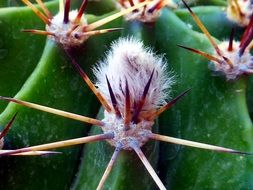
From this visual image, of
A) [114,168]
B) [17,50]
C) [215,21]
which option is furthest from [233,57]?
[17,50]

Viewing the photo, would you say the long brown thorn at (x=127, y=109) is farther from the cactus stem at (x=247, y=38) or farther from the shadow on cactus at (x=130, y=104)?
the cactus stem at (x=247, y=38)

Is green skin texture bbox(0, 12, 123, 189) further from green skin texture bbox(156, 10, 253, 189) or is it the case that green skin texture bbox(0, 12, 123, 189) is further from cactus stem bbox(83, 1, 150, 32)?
green skin texture bbox(156, 10, 253, 189)

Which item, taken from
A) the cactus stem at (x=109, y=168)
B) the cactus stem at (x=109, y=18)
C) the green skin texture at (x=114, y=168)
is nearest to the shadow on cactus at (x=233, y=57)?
the cactus stem at (x=109, y=18)

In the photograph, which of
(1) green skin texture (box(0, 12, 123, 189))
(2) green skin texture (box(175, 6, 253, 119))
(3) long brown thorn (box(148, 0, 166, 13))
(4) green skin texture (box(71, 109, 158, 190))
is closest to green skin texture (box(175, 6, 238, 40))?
(2) green skin texture (box(175, 6, 253, 119))

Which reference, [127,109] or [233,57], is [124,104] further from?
[233,57]

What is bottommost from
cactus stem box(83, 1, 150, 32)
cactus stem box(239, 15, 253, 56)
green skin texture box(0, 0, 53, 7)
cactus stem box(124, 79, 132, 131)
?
cactus stem box(124, 79, 132, 131)

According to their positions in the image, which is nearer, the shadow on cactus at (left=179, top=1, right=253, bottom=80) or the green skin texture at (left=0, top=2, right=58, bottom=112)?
the shadow on cactus at (left=179, top=1, right=253, bottom=80)
